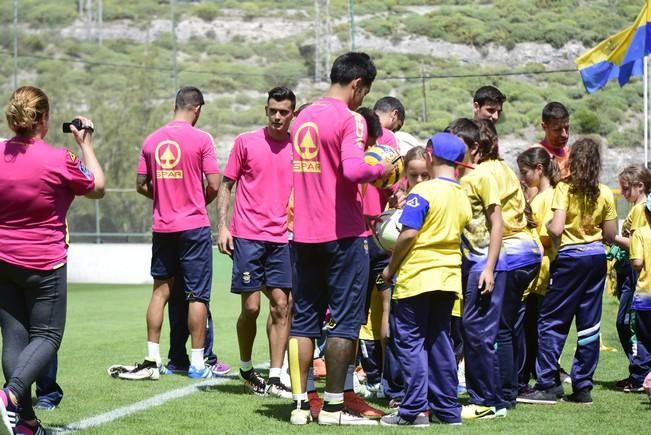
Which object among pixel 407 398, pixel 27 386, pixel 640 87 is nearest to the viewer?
pixel 27 386

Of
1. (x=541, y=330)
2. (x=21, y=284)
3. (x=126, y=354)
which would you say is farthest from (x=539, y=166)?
(x=126, y=354)

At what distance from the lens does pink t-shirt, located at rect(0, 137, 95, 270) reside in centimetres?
625

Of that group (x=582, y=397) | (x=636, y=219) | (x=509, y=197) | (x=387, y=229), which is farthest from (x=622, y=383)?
(x=387, y=229)

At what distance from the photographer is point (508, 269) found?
24.4ft

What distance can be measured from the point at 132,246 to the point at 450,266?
1999cm

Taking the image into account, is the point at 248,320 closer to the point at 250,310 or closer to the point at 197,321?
the point at 250,310

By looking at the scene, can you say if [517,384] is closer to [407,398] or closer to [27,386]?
[407,398]

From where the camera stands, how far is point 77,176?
20.9 feet

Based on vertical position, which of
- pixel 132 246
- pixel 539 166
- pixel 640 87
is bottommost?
pixel 132 246

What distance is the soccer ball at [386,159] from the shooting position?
6.76 m

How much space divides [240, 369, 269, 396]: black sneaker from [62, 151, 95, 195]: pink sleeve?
267 centimetres

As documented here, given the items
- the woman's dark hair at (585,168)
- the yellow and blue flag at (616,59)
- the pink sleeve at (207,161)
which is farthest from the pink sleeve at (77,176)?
the yellow and blue flag at (616,59)

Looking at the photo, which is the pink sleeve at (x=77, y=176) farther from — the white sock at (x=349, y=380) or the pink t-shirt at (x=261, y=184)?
the pink t-shirt at (x=261, y=184)

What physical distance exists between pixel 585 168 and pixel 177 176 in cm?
350
